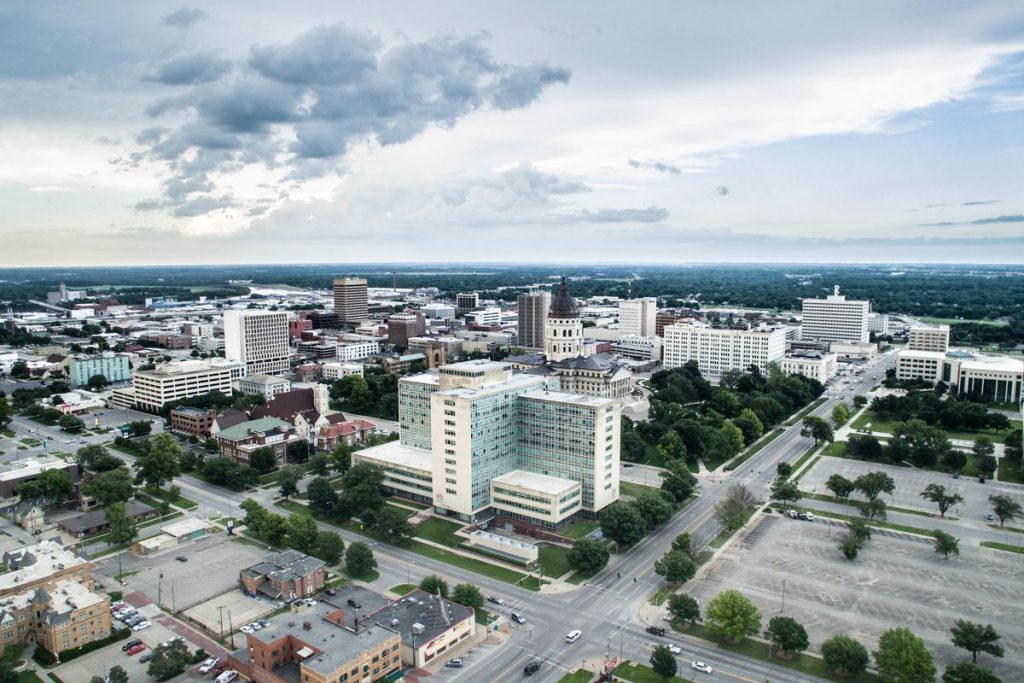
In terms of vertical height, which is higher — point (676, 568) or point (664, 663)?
point (676, 568)

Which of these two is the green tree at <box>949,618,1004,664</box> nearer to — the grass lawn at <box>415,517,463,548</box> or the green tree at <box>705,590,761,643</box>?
the green tree at <box>705,590,761,643</box>

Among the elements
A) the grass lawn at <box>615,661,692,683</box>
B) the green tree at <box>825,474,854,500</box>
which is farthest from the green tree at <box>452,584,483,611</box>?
the green tree at <box>825,474,854,500</box>

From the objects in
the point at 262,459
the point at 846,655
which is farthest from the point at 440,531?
the point at 846,655

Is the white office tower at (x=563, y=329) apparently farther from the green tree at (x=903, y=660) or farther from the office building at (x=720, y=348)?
the green tree at (x=903, y=660)

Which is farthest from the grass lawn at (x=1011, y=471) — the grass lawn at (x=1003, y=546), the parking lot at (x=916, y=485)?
the grass lawn at (x=1003, y=546)

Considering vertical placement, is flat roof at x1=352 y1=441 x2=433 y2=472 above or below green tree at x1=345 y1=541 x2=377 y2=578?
above

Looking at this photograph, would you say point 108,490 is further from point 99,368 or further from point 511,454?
point 99,368

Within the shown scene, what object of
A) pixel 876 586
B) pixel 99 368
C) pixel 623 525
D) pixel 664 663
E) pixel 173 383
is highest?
pixel 173 383
